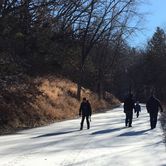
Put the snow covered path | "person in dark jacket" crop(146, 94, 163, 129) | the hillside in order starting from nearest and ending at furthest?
the snow covered path < "person in dark jacket" crop(146, 94, 163, 129) < the hillside

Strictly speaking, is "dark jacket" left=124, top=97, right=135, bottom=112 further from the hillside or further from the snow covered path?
the hillside

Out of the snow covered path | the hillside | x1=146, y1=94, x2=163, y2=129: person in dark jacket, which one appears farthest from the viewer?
the hillside

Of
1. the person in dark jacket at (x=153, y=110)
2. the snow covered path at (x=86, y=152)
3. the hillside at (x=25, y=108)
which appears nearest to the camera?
the snow covered path at (x=86, y=152)

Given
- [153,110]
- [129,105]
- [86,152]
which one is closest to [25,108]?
[129,105]

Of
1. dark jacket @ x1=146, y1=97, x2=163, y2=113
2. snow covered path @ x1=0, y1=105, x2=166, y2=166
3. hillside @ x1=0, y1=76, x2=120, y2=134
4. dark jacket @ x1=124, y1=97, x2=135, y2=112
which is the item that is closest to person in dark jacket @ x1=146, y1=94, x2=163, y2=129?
dark jacket @ x1=146, y1=97, x2=163, y2=113

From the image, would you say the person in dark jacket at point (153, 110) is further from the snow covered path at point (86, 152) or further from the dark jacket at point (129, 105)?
the snow covered path at point (86, 152)

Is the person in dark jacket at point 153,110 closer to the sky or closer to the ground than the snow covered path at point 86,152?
closer to the sky

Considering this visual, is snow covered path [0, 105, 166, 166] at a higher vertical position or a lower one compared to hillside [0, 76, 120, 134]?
lower

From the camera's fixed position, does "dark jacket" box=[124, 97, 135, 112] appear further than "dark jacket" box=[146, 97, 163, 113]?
Yes

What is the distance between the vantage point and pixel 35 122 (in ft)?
47.9

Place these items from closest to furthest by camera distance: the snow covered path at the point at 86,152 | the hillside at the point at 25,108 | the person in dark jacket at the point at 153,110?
1. the snow covered path at the point at 86,152
2. the person in dark jacket at the point at 153,110
3. the hillside at the point at 25,108

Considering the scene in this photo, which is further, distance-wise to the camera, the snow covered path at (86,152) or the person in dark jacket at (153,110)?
the person in dark jacket at (153,110)

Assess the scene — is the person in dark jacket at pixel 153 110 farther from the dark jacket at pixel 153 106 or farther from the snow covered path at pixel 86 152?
the snow covered path at pixel 86 152

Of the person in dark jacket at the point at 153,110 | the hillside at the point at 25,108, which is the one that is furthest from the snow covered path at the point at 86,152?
the hillside at the point at 25,108
